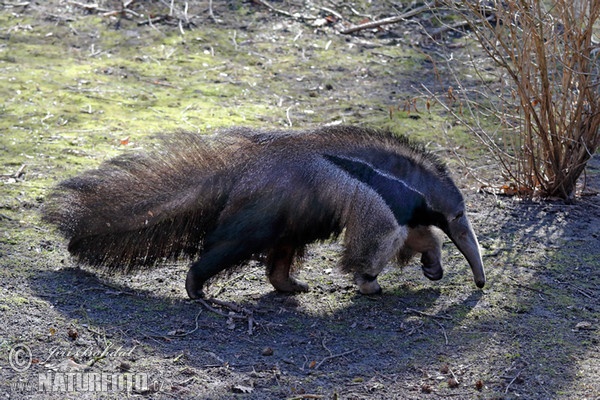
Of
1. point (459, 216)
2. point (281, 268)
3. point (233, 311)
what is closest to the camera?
point (233, 311)

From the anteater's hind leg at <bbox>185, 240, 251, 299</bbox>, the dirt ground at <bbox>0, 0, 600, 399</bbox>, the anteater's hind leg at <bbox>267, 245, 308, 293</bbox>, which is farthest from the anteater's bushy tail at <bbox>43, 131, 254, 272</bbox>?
the anteater's hind leg at <bbox>267, 245, 308, 293</bbox>

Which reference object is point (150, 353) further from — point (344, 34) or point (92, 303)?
point (344, 34)

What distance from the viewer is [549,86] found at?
25.0ft

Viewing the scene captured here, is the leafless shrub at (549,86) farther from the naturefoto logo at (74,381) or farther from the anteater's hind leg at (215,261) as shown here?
→ the naturefoto logo at (74,381)

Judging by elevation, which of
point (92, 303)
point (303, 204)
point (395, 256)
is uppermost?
point (303, 204)

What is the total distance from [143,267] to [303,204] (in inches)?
51.5


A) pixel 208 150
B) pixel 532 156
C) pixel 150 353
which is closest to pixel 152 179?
pixel 208 150

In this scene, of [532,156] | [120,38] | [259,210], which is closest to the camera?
[259,210]

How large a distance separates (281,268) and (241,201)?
0.76m

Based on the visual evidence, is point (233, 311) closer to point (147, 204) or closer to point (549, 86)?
point (147, 204)

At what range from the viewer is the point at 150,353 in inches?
Answer: 214

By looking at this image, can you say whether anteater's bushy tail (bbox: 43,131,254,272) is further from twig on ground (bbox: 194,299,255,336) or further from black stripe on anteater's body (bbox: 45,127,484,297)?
twig on ground (bbox: 194,299,255,336)

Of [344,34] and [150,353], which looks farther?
[344,34]

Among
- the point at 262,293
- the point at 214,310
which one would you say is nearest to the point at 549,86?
the point at 262,293
